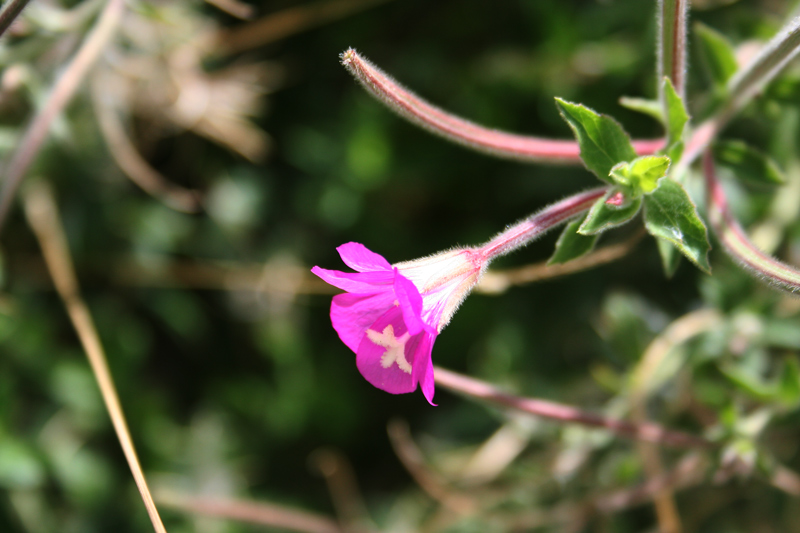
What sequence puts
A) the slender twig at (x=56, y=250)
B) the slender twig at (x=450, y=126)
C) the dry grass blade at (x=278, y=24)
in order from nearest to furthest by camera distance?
the slender twig at (x=450, y=126)
the slender twig at (x=56, y=250)
the dry grass blade at (x=278, y=24)

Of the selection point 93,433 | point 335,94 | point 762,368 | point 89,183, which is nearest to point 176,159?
point 89,183

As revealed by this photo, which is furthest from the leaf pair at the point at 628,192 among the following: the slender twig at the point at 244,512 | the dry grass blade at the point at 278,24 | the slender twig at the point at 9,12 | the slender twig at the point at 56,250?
the slender twig at the point at 56,250

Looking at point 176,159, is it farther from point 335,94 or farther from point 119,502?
point 119,502

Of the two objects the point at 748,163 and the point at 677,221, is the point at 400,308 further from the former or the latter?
the point at 748,163

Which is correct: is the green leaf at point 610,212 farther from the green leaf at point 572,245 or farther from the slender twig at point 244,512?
the slender twig at point 244,512

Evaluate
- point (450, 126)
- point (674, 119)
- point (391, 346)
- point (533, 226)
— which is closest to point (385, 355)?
point (391, 346)
